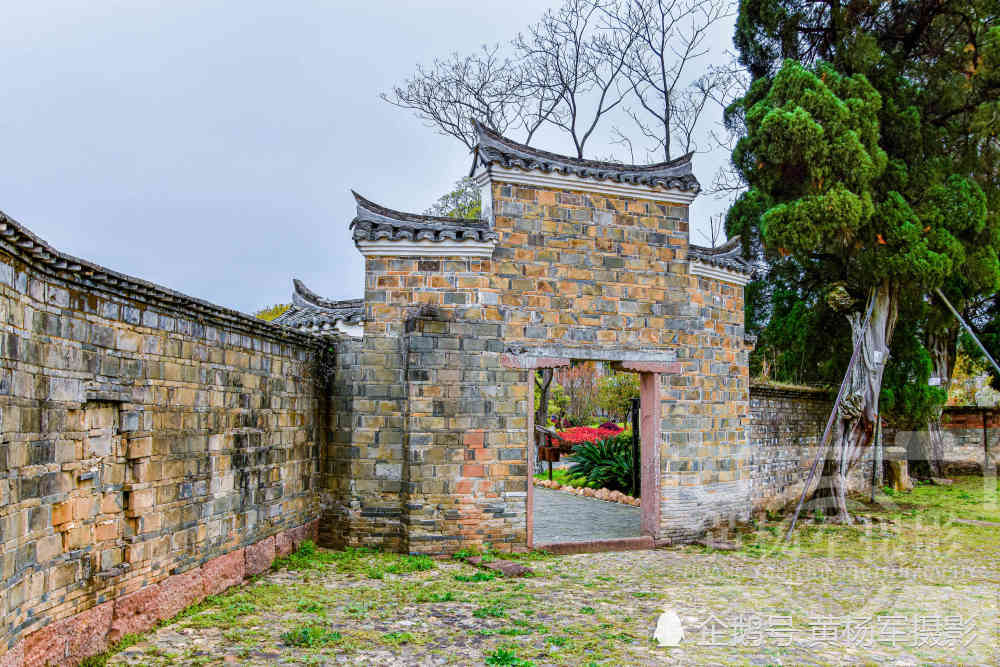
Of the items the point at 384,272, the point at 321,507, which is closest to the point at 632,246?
the point at 384,272

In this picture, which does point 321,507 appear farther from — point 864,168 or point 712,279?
point 864,168

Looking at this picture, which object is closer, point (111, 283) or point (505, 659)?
point (111, 283)

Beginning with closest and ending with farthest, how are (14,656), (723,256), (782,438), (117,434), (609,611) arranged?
(14,656) < (117,434) < (609,611) < (723,256) < (782,438)

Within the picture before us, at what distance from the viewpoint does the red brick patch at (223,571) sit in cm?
635

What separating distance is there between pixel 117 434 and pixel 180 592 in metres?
1.49

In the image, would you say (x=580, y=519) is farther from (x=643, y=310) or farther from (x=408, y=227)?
(x=408, y=227)

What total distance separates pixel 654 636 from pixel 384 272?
4.94m

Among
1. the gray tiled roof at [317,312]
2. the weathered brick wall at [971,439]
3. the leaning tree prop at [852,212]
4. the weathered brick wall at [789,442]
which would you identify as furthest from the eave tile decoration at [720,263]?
the weathered brick wall at [971,439]

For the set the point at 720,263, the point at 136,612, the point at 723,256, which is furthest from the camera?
the point at 723,256

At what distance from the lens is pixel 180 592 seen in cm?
589

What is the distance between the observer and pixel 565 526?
11.0 metres

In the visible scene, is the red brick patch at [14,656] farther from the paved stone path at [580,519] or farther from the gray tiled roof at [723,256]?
the gray tiled roof at [723,256]

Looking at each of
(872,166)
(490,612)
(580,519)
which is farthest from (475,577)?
(872,166)

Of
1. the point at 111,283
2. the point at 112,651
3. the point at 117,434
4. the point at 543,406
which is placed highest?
the point at 111,283
